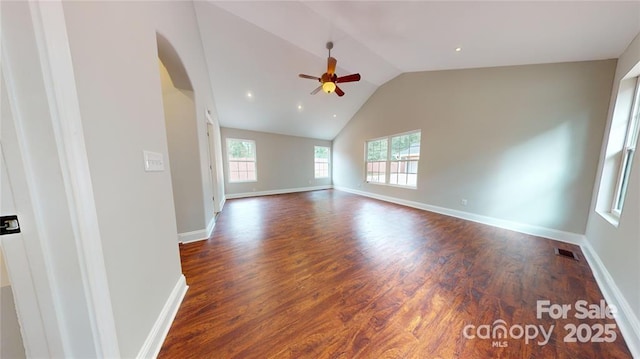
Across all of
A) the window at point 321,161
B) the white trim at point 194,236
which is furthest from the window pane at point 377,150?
the white trim at point 194,236

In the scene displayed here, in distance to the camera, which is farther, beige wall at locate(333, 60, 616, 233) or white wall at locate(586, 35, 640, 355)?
beige wall at locate(333, 60, 616, 233)

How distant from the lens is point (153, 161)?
1253mm

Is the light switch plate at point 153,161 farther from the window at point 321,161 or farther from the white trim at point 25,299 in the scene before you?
the window at point 321,161

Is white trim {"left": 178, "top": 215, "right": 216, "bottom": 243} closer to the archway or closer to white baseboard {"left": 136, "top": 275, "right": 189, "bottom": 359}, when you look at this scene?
the archway

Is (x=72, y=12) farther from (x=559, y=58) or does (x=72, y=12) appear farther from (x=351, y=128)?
(x=351, y=128)

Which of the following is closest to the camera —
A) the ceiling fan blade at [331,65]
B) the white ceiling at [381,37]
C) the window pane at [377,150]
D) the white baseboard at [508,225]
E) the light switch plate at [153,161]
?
the light switch plate at [153,161]

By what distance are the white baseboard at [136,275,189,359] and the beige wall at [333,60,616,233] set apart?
4.61 m

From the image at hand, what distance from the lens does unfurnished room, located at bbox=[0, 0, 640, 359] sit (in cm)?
70

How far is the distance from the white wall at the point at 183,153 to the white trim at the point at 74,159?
1.95 m

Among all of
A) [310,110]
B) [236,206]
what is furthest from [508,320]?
[310,110]

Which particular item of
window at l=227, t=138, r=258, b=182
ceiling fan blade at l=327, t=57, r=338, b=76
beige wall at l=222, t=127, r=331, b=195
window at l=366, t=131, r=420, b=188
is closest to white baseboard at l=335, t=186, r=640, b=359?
window at l=366, t=131, r=420, b=188

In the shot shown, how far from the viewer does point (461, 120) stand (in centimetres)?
361

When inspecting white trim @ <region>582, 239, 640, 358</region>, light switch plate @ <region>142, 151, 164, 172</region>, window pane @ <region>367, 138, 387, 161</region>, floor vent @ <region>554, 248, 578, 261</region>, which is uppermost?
window pane @ <region>367, 138, 387, 161</region>

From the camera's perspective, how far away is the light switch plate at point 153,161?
1.18 m
